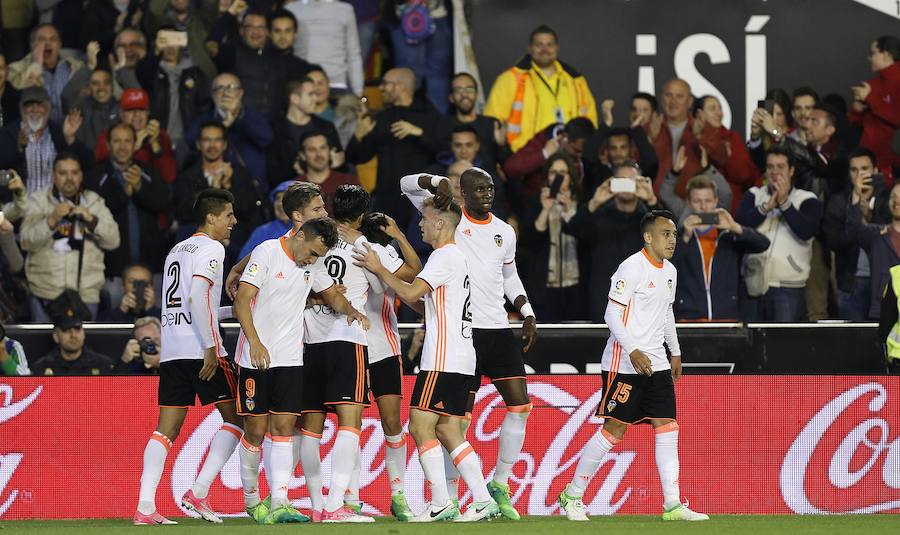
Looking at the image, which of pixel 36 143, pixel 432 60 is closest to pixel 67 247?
pixel 36 143

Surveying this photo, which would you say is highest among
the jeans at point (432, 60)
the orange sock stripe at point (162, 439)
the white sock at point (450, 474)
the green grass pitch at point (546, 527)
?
the jeans at point (432, 60)

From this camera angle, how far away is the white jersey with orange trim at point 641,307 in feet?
34.8

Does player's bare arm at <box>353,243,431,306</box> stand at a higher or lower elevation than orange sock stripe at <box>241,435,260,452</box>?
higher

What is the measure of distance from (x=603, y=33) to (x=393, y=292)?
7.32 meters

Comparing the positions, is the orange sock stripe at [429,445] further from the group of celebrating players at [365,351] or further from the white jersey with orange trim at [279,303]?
the white jersey with orange trim at [279,303]

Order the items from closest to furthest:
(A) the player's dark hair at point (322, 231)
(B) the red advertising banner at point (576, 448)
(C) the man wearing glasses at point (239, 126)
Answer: (A) the player's dark hair at point (322, 231)
(B) the red advertising banner at point (576, 448)
(C) the man wearing glasses at point (239, 126)

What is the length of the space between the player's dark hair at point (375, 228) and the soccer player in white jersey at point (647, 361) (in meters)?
1.65

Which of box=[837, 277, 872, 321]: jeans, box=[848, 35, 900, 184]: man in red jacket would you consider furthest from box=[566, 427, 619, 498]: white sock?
box=[848, 35, 900, 184]: man in red jacket

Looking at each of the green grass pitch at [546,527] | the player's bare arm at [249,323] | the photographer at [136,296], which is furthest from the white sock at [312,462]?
the photographer at [136,296]

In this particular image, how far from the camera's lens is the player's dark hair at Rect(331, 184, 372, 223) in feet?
34.0

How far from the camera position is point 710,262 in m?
14.1

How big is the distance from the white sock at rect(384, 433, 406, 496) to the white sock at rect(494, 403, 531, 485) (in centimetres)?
75

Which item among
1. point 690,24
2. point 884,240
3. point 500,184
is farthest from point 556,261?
point 690,24

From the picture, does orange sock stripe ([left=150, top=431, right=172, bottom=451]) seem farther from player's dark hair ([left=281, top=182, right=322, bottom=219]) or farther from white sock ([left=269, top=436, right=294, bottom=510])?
player's dark hair ([left=281, top=182, right=322, bottom=219])
